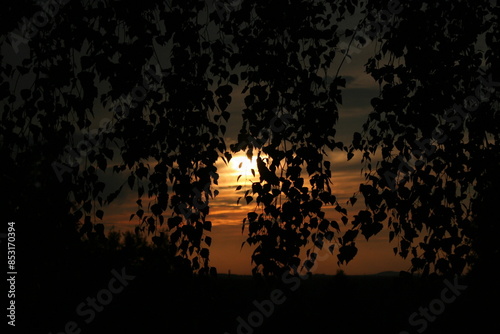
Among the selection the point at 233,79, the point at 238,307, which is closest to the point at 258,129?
the point at 233,79

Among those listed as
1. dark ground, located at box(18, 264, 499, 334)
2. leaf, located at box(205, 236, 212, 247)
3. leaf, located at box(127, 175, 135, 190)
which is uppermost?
leaf, located at box(127, 175, 135, 190)

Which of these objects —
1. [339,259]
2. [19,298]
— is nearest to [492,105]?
[339,259]

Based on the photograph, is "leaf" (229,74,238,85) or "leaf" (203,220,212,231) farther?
"leaf" (229,74,238,85)

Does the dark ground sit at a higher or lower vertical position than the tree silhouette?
lower

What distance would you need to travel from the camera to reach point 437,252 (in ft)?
15.1

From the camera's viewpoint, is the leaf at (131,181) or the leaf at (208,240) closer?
the leaf at (131,181)

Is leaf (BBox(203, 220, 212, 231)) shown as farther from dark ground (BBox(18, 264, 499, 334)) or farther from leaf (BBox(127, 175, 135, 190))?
leaf (BBox(127, 175, 135, 190))

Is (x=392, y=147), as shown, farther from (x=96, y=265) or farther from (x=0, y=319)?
(x=0, y=319)

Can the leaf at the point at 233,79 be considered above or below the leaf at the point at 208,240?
above

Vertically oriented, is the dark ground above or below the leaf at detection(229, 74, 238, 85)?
below

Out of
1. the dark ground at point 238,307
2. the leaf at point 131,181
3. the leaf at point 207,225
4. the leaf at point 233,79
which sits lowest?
the dark ground at point 238,307

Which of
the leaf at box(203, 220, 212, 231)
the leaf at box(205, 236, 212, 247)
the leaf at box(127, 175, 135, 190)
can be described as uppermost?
the leaf at box(127, 175, 135, 190)

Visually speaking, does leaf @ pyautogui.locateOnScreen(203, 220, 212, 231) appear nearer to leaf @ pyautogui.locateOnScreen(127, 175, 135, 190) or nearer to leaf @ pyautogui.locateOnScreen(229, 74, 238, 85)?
leaf @ pyautogui.locateOnScreen(127, 175, 135, 190)

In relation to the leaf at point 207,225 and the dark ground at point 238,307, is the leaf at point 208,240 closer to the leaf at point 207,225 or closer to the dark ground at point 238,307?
the leaf at point 207,225
